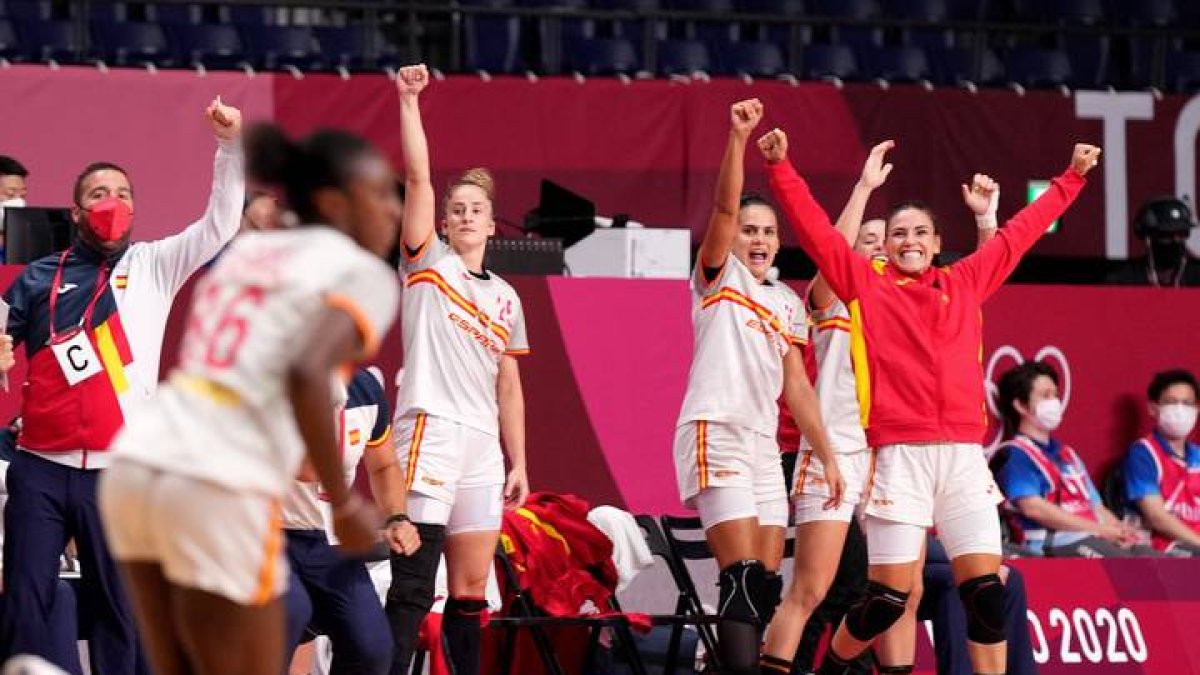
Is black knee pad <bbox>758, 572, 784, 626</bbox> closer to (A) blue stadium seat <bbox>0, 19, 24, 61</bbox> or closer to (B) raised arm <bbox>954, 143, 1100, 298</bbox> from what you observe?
(B) raised arm <bbox>954, 143, 1100, 298</bbox>

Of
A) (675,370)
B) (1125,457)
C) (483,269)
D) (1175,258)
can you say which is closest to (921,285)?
(483,269)

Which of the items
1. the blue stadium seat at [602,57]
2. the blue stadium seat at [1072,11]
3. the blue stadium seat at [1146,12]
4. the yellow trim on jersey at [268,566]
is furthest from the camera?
the blue stadium seat at [1146,12]

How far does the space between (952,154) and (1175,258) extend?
1843 millimetres


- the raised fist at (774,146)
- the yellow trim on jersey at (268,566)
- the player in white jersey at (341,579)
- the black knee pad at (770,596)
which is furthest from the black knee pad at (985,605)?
the yellow trim on jersey at (268,566)

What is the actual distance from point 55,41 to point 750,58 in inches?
194

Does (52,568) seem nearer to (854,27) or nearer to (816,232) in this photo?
(816,232)

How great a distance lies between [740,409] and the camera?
8203 millimetres

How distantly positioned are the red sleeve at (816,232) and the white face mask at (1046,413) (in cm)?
293

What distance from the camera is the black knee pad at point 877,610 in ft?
26.0

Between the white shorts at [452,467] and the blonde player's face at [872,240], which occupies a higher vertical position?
the blonde player's face at [872,240]

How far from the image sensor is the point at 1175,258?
12.8 m

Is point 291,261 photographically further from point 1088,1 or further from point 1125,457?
point 1088,1

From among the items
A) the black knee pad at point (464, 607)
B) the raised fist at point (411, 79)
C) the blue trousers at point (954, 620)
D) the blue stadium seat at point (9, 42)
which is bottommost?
the blue trousers at point (954, 620)

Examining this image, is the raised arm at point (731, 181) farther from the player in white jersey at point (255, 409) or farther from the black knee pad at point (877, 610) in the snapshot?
the player in white jersey at point (255, 409)
